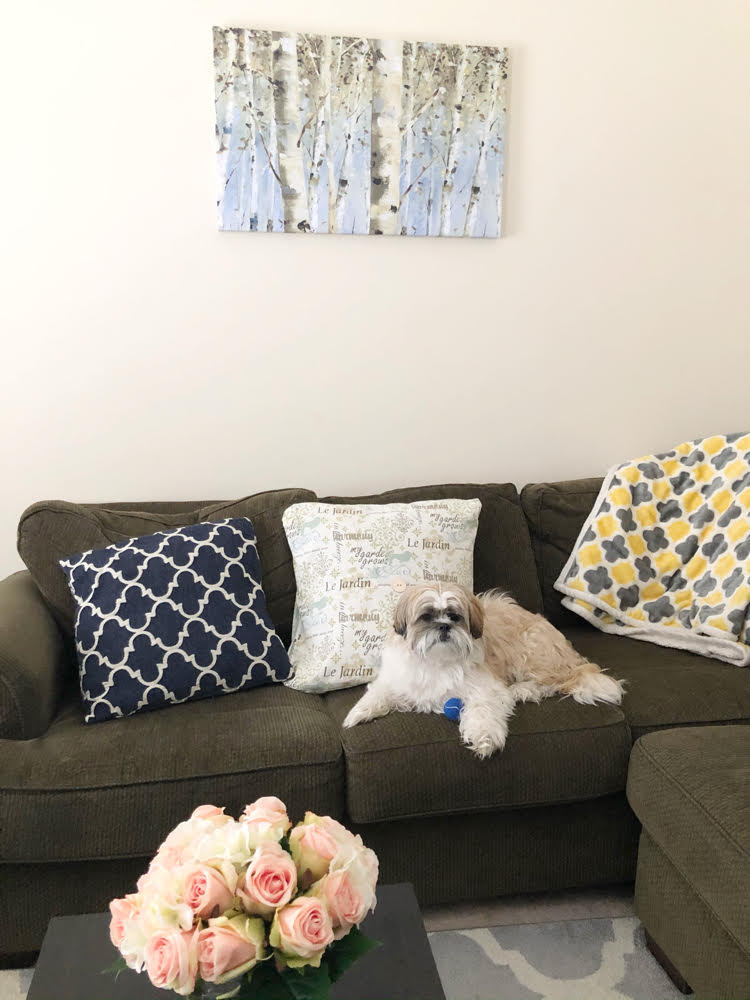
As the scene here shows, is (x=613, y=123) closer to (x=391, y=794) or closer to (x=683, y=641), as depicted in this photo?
(x=683, y=641)

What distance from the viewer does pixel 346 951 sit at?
3.74ft

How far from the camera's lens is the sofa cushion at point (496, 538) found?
8.57 feet

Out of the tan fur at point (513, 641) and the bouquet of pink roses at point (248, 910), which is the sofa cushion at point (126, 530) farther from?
the bouquet of pink roses at point (248, 910)

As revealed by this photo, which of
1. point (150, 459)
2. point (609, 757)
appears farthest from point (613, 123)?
point (609, 757)

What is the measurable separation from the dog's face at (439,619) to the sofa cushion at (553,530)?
770 millimetres

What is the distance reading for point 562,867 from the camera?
2.04 meters

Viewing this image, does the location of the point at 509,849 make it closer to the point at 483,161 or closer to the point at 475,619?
the point at 475,619

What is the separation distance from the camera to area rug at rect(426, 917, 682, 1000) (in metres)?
1.79

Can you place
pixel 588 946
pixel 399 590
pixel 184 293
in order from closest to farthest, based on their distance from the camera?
pixel 588 946 → pixel 399 590 → pixel 184 293

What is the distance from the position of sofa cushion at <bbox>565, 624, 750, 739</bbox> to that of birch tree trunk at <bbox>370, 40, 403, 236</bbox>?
146 cm

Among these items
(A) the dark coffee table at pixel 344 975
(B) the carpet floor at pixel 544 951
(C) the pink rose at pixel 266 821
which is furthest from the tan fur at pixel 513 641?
(C) the pink rose at pixel 266 821

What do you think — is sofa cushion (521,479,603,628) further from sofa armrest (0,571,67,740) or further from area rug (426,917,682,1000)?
sofa armrest (0,571,67,740)

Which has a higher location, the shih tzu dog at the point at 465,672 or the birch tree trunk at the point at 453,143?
the birch tree trunk at the point at 453,143

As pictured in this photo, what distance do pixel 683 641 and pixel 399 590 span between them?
2.70 feet
